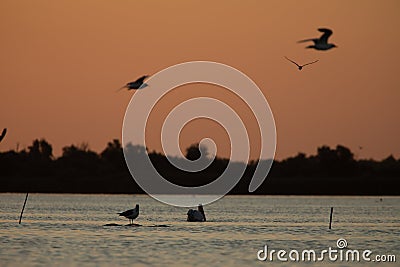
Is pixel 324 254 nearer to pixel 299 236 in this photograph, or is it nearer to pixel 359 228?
pixel 299 236

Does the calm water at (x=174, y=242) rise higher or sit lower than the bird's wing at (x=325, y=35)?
lower

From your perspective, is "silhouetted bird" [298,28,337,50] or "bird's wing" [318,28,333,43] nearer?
"bird's wing" [318,28,333,43]

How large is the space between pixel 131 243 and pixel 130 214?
10186 millimetres

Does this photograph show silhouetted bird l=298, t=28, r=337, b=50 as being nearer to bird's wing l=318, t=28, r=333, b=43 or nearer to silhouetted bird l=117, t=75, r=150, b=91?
bird's wing l=318, t=28, r=333, b=43

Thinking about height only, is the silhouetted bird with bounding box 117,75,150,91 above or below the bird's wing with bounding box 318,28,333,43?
below

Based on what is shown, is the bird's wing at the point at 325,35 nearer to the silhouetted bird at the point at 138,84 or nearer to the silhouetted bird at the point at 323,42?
the silhouetted bird at the point at 323,42

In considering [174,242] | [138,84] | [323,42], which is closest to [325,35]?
[323,42]

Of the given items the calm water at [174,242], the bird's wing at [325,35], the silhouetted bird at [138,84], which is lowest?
the calm water at [174,242]

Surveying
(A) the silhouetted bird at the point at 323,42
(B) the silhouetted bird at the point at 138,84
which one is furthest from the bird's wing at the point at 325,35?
(B) the silhouetted bird at the point at 138,84

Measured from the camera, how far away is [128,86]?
39969 millimetres

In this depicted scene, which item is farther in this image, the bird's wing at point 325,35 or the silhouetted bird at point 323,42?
the silhouetted bird at point 323,42

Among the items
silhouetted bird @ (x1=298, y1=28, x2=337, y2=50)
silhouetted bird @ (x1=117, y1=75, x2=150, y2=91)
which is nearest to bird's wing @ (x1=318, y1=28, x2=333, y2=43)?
silhouetted bird @ (x1=298, y1=28, x2=337, y2=50)

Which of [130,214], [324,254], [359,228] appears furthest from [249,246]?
[359,228]

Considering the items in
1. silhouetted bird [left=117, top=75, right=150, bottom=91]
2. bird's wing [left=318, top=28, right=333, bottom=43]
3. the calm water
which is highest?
bird's wing [left=318, top=28, right=333, bottom=43]
